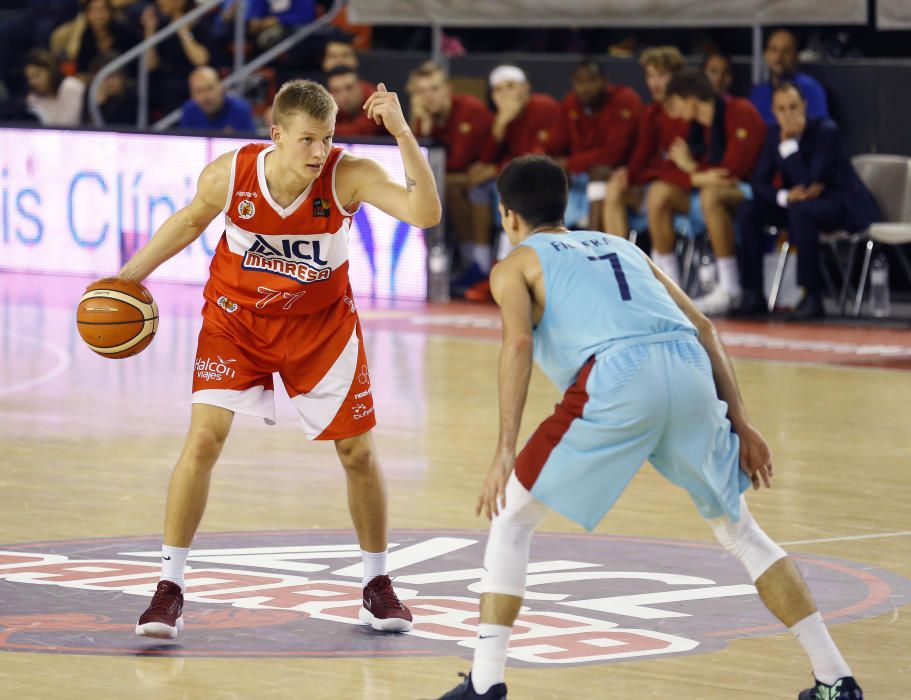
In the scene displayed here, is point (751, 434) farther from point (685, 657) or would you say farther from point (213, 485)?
point (213, 485)

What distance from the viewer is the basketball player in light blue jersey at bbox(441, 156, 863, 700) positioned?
16.9 feet

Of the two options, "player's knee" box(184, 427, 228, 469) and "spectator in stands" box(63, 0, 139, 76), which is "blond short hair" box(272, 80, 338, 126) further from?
"spectator in stands" box(63, 0, 139, 76)

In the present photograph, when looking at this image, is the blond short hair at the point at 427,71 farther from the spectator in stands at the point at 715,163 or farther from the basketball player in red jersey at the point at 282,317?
the basketball player in red jersey at the point at 282,317

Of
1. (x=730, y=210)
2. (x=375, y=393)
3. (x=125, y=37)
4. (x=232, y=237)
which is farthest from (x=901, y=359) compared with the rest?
(x=125, y=37)

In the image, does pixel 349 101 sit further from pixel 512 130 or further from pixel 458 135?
pixel 512 130

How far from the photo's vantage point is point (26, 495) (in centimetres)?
863

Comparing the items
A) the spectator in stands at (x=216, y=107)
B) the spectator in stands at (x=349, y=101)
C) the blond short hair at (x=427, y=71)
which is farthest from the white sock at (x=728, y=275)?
the spectator in stands at (x=216, y=107)

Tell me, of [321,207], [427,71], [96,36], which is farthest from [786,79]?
[321,207]

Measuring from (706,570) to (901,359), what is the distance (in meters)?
7.07

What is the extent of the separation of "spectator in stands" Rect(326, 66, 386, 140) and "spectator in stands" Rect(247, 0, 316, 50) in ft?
8.73

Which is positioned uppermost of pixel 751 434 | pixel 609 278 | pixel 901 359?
pixel 609 278

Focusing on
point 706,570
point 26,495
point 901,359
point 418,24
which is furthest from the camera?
point 418,24

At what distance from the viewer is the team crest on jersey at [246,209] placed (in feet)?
20.9

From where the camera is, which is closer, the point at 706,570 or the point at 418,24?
the point at 706,570
